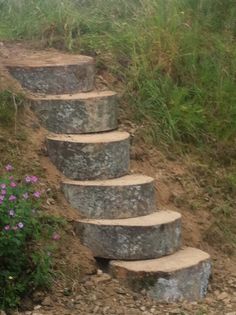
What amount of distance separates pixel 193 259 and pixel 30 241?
1.16 m

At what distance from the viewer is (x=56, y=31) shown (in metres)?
7.25

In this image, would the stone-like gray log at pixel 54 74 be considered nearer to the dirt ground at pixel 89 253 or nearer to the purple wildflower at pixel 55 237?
the dirt ground at pixel 89 253

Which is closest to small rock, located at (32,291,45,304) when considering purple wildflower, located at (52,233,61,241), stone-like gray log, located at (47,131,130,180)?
purple wildflower, located at (52,233,61,241)

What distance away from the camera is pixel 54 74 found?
6297mm

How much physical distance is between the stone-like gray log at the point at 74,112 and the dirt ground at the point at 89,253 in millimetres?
118

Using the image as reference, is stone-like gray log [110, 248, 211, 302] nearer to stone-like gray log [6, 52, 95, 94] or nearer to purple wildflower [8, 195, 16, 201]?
purple wildflower [8, 195, 16, 201]

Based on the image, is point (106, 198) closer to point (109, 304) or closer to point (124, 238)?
point (124, 238)

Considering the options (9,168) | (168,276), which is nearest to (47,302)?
(168,276)

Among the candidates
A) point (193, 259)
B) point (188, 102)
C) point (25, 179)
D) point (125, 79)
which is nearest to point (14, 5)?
point (125, 79)

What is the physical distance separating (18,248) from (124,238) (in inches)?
32.8

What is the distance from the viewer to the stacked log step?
5.27 meters

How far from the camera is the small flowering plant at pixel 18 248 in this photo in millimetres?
4707

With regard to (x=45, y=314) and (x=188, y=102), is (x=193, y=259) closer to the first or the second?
(x=45, y=314)

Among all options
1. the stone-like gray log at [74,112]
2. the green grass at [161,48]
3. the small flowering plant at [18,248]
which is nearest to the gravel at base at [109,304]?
the small flowering plant at [18,248]
